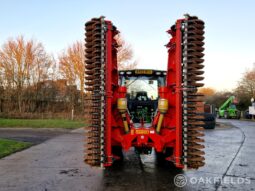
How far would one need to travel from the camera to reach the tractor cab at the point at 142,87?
305 inches

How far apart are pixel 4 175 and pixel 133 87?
3.77 m

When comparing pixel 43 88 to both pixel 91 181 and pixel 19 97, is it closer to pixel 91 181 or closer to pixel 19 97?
pixel 19 97

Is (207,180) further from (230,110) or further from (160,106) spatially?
(230,110)

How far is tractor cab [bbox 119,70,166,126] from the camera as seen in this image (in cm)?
775

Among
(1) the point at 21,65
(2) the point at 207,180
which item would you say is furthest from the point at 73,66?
(2) the point at 207,180

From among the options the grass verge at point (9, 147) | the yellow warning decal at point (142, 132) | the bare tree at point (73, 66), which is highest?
the bare tree at point (73, 66)

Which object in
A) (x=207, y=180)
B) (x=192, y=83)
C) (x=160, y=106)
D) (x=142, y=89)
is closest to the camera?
(x=192, y=83)

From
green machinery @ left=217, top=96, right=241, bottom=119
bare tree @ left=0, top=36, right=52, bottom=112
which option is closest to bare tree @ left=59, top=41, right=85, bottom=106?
bare tree @ left=0, top=36, right=52, bottom=112

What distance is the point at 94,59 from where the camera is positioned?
5.34 metres

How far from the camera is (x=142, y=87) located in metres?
7.93

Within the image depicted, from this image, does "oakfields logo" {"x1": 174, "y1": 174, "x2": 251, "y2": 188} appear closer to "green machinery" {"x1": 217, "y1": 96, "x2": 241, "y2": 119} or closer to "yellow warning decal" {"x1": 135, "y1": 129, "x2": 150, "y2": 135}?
"yellow warning decal" {"x1": 135, "y1": 129, "x2": 150, "y2": 135}

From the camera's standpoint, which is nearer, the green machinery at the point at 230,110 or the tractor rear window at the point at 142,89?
the tractor rear window at the point at 142,89

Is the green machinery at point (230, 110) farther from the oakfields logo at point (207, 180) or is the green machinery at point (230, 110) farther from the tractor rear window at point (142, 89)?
the oakfields logo at point (207, 180)

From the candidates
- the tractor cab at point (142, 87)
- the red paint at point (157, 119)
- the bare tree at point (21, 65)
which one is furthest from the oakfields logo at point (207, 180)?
the bare tree at point (21, 65)
